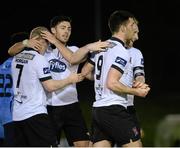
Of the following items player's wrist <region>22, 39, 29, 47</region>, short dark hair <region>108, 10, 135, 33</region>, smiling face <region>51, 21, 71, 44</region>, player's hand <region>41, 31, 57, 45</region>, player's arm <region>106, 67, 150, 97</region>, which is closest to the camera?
player's arm <region>106, 67, 150, 97</region>

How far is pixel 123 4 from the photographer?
1557cm

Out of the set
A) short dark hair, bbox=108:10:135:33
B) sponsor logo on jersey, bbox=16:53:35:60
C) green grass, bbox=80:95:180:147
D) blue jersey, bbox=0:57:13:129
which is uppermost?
short dark hair, bbox=108:10:135:33

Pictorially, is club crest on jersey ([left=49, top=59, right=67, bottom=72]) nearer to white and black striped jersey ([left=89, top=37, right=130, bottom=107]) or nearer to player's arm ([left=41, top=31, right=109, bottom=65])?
player's arm ([left=41, top=31, right=109, bottom=65])

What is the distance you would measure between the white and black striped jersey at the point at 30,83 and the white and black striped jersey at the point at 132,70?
0.79m

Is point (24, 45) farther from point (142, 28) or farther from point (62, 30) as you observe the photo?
point (142, 28)

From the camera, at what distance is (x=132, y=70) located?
6.82m

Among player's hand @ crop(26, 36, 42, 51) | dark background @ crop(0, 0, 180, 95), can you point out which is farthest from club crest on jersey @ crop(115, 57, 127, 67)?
dark background @ crop(0, 0, 180, 95)

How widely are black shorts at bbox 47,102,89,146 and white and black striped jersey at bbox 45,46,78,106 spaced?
67 mm

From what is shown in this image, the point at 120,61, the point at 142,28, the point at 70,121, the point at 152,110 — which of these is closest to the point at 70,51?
the point at 70,121

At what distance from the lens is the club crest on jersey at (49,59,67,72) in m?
7.37

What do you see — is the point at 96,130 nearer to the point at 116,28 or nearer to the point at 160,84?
the point at 116,28

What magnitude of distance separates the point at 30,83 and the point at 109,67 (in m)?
0.90

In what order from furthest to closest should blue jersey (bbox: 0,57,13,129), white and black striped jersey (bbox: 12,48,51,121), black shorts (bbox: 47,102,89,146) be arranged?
1. black shorts (bbox: 47,102,89,146)
2. blue jersey (bbox: 0,57,13,129)
3. white and black striped jersey (bbox: 12,48,51,121)

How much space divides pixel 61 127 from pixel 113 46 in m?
1.49
